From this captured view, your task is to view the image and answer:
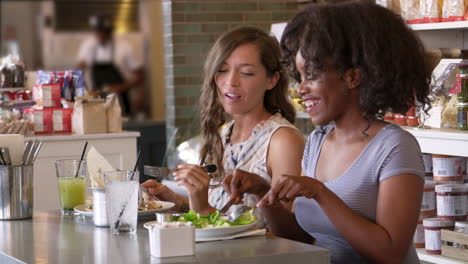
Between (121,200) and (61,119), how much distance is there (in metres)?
2.29

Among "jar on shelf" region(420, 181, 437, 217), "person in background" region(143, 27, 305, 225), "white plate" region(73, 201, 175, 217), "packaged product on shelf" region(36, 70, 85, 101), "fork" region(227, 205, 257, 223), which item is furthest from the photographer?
"packaged product on shelf" region(36, 70, 85, 101)

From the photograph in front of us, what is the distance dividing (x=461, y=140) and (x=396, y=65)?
147cm

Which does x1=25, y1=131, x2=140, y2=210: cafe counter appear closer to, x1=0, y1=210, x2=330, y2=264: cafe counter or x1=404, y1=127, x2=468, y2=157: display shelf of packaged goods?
x1=404, y1=127, x2=468, y2=157: display shelf of packaged goods

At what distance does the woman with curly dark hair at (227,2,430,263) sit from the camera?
6.89 ft

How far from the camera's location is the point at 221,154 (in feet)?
9.98

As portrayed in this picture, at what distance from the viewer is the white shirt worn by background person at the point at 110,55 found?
36.3 ft

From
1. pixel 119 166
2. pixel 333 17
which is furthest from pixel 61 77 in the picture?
pixel 333 17

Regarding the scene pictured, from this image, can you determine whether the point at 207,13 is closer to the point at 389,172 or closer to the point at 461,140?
the point at 461,140

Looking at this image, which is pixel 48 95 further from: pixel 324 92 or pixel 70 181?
pixel 324 92

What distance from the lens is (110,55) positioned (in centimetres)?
1112

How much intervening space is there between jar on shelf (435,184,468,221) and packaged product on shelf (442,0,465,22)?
75 centimetres

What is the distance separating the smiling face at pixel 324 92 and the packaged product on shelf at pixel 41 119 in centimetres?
241

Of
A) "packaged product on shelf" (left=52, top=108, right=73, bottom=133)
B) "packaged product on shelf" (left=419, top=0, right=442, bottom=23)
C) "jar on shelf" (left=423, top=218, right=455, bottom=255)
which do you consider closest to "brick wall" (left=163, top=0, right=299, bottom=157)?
"packaged product on shelf" (left=52, top=108, right=73, bottom=133)

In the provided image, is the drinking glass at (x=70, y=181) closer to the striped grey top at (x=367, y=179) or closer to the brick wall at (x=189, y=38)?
the striped grey top at (x=367, y=179)
